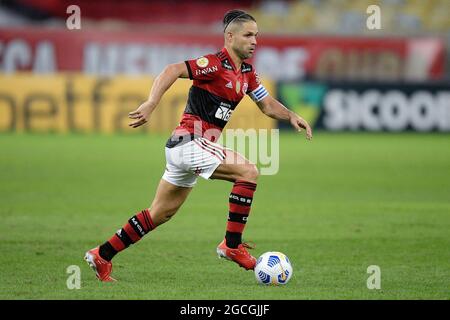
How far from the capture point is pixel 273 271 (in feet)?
24.7

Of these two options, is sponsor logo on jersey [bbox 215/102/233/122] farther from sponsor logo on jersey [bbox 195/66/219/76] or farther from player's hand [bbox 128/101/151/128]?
player's hand [bbox 128/101/151/128]

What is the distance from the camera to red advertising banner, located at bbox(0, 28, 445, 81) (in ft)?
94.6

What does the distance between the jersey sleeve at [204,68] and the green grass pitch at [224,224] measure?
1.70m

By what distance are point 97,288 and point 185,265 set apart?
1.39 metres

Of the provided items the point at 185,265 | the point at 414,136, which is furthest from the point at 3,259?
the point at 414,136

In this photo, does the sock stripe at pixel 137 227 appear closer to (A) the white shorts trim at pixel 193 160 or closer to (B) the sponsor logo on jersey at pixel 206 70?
(A) the white shorts trim at pixel 193 160

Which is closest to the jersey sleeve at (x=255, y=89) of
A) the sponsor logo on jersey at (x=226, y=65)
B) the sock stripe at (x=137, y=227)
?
the sponsor logo on jersey at (x=226, y=65)

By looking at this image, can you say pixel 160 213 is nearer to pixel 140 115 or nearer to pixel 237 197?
pixel 237 197

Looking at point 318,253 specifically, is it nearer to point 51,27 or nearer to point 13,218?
point 13,218

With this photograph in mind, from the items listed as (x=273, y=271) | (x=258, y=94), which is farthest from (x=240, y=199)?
(x=258, y=94)

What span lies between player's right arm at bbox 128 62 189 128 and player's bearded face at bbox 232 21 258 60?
21.0 inches

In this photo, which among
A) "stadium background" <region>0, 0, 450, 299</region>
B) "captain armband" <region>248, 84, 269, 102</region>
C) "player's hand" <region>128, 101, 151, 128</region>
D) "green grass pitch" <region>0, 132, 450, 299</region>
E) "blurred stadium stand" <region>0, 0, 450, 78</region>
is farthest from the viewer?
"blurred stadium stand" <region>0, 0, 450, 78</region>

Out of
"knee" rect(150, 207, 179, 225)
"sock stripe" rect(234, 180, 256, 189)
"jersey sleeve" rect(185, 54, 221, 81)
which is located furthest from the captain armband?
"knee" rect(150, 207, 179, 225)

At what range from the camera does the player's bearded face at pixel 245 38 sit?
7.94m
